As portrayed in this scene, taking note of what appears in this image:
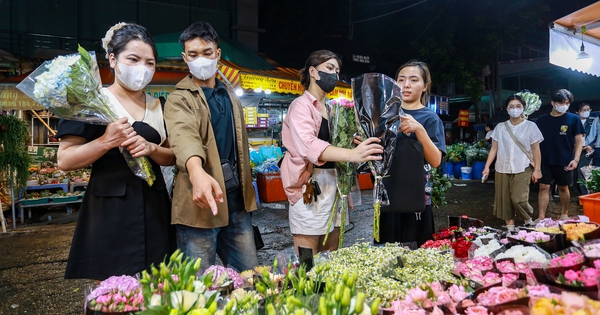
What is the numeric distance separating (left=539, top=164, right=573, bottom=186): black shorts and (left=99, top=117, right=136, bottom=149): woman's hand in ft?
21.5

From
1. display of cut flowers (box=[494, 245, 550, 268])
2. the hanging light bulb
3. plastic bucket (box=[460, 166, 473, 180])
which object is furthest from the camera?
plastic bucket (box=[460, 166, 473, 180])

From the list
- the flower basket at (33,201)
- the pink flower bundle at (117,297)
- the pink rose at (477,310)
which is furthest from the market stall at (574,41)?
the flower basket at (33,201)

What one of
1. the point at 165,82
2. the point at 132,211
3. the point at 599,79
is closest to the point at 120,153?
the point at 132,211

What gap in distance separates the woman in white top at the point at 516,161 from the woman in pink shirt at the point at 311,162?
386cm

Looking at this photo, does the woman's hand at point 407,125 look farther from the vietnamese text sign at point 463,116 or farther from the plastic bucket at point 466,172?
the vietnamese text sign at point 463,116

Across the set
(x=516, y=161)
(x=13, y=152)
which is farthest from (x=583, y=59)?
(x=13, y=152)

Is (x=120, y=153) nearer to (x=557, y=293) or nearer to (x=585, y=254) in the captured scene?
(x=557, y=293)

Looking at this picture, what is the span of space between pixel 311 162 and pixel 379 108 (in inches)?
22.6

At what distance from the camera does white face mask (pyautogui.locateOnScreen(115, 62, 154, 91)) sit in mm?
2049

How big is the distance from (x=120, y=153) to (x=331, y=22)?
56.0 ft

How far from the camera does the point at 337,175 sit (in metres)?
2.59

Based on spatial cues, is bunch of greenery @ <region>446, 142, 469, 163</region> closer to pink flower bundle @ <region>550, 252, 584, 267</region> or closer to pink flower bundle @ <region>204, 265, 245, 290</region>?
pink flower bundle @ <region>550, 252, 584, 267</region>

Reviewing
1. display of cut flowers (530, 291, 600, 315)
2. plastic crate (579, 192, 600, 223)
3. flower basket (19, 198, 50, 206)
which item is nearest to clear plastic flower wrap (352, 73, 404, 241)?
display of cut flowers (530, 291, 600, 315)

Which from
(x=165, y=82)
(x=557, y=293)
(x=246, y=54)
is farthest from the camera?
(x=246, y=54)
